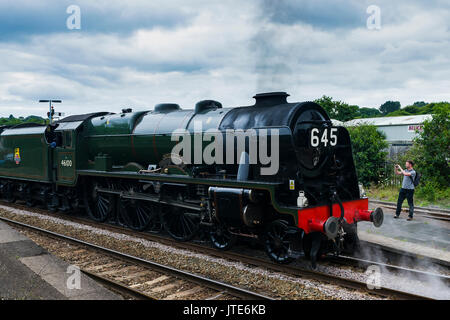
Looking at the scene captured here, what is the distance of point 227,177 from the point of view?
26.2 feet

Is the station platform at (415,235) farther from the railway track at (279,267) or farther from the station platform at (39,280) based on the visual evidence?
the station platform at (39,280)

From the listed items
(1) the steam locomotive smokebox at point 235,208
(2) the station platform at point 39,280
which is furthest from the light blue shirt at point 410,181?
(2) the station platform at point 39,280

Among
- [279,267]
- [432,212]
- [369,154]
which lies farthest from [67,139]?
[369,154]

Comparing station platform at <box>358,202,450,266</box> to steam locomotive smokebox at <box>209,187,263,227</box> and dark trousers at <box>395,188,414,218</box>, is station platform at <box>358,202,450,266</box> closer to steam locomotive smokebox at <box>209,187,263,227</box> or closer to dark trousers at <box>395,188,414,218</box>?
dark trousers at <box>395,188,414,218</box>

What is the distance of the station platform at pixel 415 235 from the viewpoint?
765 cm

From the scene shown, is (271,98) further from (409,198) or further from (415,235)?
(409,198)

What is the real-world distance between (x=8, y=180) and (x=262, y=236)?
42.9 ft

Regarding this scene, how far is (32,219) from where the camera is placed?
12148 mm

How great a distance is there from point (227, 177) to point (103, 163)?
452 centimetres

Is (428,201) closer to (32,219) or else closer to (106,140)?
(106,140)

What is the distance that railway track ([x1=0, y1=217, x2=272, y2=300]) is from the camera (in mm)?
5828

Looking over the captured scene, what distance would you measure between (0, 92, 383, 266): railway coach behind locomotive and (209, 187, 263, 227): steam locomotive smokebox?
0.7 inches

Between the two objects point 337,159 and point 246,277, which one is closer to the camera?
point 246,277
